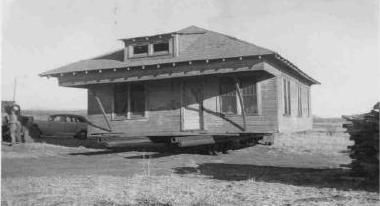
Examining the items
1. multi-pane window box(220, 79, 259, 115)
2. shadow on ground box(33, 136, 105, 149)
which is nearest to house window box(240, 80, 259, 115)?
multi-pane window box(220, 79, 259, 115)

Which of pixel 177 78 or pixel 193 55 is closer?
pixel 193 55

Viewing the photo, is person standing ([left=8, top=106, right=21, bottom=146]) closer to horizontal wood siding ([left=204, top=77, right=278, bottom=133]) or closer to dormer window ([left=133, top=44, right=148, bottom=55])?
dormer window ([left=133, top=44, right=148, bottom=55])

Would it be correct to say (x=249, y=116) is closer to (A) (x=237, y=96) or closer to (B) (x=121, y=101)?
(A) (x=237, y=96)

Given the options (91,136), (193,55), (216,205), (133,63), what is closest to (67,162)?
(91,136)

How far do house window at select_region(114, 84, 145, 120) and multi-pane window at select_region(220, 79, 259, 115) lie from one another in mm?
3883

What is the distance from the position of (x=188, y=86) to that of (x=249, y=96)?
2.77m

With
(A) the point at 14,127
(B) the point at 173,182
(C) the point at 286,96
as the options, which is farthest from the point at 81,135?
(B) the point at 173,182

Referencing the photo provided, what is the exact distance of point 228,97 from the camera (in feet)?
60.7

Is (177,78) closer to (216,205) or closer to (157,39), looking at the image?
(157,39)

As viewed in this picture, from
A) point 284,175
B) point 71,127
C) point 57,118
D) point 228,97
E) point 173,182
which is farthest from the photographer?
point 57,118

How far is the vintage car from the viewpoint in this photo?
27797 mm

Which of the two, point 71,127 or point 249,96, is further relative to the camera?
point 71,127

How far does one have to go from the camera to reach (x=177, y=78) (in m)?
19.0

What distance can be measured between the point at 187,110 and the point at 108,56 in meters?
5.20
